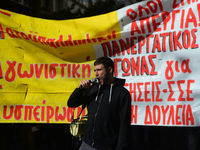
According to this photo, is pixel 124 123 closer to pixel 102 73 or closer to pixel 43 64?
pixel 102 73

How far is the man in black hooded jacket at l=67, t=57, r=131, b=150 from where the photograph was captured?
220 cm

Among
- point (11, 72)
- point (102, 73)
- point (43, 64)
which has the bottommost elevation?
point (102, 73)

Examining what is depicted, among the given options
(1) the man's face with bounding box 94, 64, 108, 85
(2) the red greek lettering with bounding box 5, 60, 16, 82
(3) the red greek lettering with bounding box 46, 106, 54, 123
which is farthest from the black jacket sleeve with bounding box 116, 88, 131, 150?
(2) the red greek lettering with bounding box 5, 60, 16, 82

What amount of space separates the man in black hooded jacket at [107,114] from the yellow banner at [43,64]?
3.70 ft

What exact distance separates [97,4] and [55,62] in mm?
3115

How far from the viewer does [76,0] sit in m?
8.82

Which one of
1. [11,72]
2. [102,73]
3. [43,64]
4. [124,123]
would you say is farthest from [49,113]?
[124,123]

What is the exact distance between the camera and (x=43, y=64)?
364cm

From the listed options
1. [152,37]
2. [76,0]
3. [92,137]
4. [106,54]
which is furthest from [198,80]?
[76,0]

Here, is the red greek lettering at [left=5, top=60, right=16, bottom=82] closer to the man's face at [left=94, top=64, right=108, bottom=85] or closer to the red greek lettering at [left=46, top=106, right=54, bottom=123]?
the red greek lettering at [left=46, top=106, right=54, bottom=123]

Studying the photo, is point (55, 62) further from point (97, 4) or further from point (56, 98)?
point (97, 4)

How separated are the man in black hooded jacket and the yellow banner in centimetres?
113

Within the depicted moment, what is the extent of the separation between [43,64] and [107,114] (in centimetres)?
176

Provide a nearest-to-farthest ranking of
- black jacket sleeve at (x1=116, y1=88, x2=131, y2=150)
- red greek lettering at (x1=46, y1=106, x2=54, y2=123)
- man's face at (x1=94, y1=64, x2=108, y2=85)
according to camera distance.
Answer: black jacket sleeve at (x1=116, y1=88, x2=131, y2=150), man's face at (x1=94, y1=64, x2=108, y2=85), red greek lettering at (x1=46, y1=106, x2=54, y2=123)
